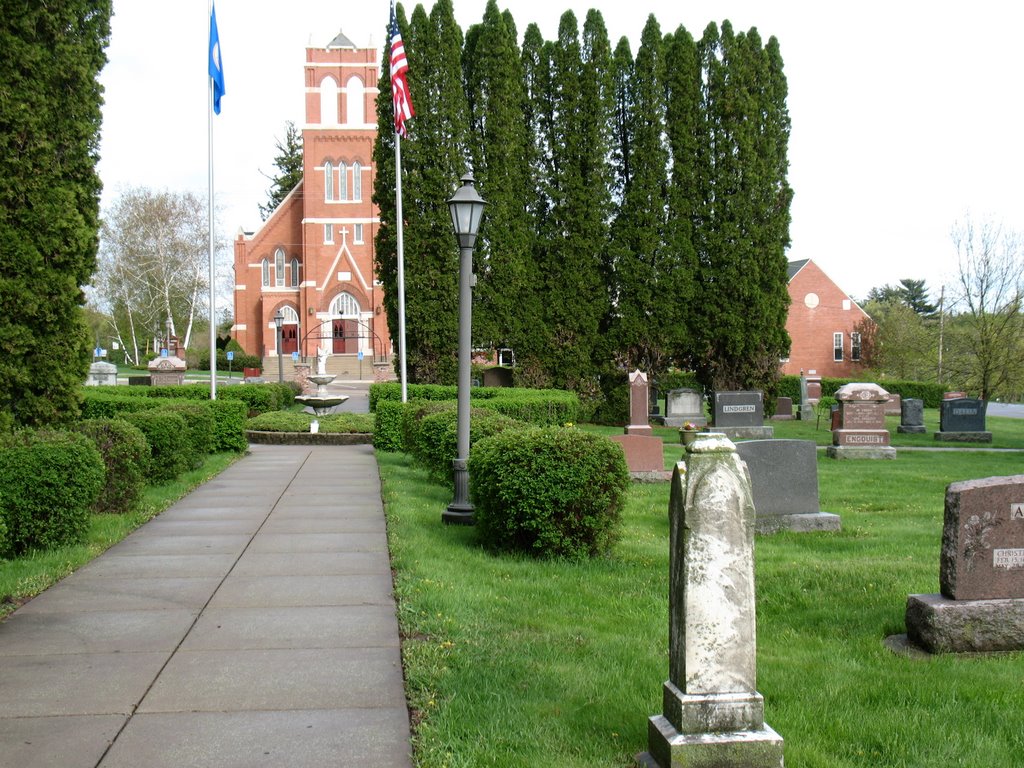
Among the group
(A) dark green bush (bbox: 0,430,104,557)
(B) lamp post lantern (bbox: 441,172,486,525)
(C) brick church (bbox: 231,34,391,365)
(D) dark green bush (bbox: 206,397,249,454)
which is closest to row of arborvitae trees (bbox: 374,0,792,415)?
(D) dark green bush (bbox: 206,397,249,454)

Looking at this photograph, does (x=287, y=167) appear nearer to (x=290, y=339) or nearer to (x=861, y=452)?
(x=290, y=339)

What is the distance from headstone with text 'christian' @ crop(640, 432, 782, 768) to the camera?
3.51m

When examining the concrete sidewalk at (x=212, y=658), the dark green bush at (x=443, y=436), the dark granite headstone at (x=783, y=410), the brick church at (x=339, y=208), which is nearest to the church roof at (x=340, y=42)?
the brick church at (x=339, y=208)

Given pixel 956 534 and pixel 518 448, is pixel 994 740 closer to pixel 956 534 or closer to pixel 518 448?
pixel 956 534

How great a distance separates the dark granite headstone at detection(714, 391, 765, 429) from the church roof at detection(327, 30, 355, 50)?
41.9m

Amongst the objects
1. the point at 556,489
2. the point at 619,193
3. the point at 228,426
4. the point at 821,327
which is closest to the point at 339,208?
the point at 821,327

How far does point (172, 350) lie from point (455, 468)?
52.8 metres

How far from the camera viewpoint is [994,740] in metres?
4.04

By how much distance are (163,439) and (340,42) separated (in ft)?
170

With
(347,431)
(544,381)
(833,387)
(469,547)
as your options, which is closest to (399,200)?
(347,431)

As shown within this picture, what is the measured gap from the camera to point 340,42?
5881 centimetres

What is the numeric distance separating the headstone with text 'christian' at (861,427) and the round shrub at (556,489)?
15203 millimetres

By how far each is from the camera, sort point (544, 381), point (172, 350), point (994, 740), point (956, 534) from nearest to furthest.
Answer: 1. point (994, 740)
2. point (956, 534)
3. point (544, 381)
4. point (172, 350)

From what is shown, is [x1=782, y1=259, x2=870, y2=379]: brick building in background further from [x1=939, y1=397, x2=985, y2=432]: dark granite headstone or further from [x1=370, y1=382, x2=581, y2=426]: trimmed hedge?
[x1=370, y1=382, x2=581, y2=426]: trimmed hedge
